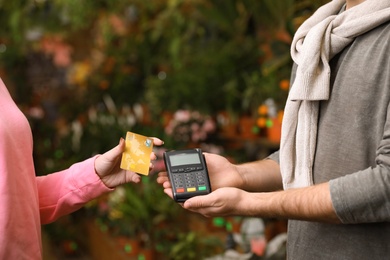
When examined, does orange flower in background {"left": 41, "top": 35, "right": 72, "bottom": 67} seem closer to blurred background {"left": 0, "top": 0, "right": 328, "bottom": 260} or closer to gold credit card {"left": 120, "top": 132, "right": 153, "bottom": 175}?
blurred background {"left": 0, "top": 0, "right": 328, "bottom": 260}

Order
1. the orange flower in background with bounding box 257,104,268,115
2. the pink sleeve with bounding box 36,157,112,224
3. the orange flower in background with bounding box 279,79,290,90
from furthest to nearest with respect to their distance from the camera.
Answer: the orange flower in background with bounding box 257,104,268,115 < the orange flower in background with bounding box 279,79,290,90 < the pink sleeve with bounding box 36,157,112,224

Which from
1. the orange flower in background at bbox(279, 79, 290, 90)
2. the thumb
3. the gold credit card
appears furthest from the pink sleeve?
the orange flower in background at bbox(279, 79, 290, 90)

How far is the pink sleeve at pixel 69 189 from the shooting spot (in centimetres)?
149

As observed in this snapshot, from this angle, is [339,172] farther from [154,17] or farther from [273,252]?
[154,17]

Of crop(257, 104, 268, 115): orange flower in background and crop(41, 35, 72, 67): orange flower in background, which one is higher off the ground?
crop(41, 35, 72, 67): orange flower in background

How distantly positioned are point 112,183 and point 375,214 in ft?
2.31

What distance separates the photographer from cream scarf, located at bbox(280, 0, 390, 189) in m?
1.18

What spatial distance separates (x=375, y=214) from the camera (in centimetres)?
107

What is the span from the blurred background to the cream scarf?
3.14 feet

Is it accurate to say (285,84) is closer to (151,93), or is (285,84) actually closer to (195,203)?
(151,93)

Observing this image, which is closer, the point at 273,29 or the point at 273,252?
the point at 273,252

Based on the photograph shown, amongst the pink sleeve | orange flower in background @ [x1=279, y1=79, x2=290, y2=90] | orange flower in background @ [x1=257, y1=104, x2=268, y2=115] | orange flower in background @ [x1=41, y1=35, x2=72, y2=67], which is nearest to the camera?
the pink sleeve

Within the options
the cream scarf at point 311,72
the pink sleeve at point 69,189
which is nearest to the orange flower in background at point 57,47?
the pink sleeve at point 69,189

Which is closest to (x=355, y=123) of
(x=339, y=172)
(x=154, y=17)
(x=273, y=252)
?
(x=339, y=172)
